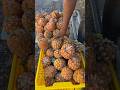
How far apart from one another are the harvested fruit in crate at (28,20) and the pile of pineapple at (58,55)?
169mm

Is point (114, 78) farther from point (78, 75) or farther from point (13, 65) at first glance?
point (13, 65)

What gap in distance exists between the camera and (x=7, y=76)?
6.13ft

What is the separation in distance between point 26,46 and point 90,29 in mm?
374

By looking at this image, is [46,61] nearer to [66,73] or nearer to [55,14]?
[66,73]

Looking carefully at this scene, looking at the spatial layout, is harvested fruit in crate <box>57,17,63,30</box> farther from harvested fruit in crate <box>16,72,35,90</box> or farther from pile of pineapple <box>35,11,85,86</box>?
harvested fruit in crate <box>16,72,35,90</box>

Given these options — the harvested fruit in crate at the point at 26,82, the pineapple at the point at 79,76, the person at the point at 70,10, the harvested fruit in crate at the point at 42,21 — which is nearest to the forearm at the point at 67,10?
the person at the point at 70,10

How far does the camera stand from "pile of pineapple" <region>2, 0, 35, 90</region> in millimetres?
1725

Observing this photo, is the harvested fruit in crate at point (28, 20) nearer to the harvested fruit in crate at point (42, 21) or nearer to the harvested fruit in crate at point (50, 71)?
the harvested fruit in crate at point (42, 21)

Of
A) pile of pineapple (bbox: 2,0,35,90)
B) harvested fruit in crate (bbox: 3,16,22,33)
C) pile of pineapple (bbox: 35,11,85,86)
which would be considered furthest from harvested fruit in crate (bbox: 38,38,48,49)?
harvested fruit in crate (bbox: 3,16,22,33)

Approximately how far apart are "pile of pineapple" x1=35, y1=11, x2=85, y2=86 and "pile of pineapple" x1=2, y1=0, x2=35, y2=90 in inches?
7.3

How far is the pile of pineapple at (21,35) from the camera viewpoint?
1725 mm

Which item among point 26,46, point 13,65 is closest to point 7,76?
point 13,65

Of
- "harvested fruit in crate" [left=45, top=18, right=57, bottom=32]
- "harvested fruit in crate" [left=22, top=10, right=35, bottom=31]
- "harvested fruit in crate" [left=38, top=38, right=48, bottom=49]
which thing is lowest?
"harvested fruit in crate" [left=38, top=38, right=48, bottom=49]

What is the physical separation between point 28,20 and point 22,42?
13 cm
